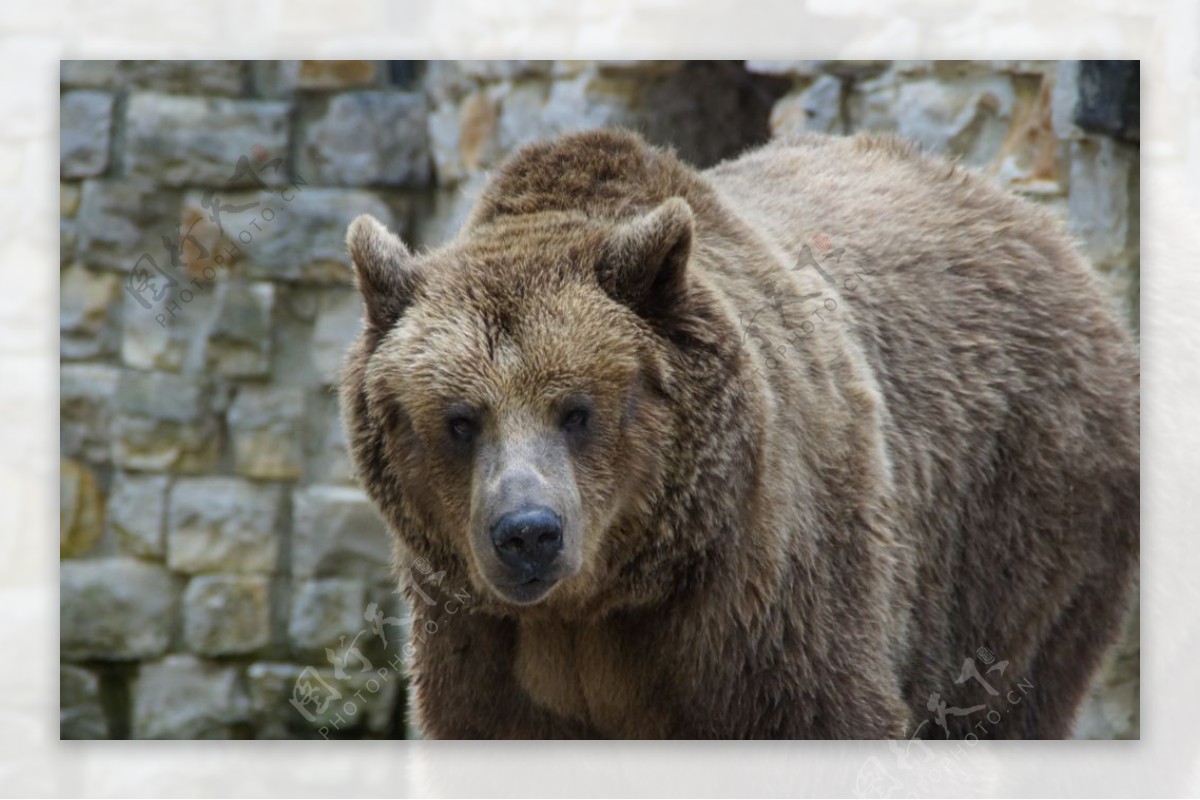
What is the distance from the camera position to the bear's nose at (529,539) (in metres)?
3.44

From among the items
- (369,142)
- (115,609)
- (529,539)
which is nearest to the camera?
(529,539)

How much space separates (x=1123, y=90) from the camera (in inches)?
181

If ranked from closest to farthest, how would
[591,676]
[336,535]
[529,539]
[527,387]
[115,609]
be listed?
[529,539] → [527,387] → [591,676] → [115,609] → [336,535]

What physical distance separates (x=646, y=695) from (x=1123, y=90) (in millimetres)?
2185

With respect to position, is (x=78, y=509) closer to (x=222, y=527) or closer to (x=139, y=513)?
(x=139, y=513)

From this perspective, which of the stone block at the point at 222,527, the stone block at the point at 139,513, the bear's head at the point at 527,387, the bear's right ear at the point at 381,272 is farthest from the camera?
the stone block at the point at 222,527

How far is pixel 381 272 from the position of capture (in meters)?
3.79

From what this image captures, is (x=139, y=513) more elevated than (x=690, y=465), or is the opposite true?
(x=690, y=465)

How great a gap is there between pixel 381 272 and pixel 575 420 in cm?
58

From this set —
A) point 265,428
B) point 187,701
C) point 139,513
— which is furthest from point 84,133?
point 187,701

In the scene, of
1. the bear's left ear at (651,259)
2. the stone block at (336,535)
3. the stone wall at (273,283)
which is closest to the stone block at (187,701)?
the stone wall at (273,283)

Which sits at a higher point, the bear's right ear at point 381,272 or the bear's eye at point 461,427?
the bear's right ear at point 381,272

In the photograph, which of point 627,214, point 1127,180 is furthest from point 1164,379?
point 627,214

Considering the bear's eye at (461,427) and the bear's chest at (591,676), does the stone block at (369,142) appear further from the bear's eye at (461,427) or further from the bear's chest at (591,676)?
the bear's chest at (591,676)
